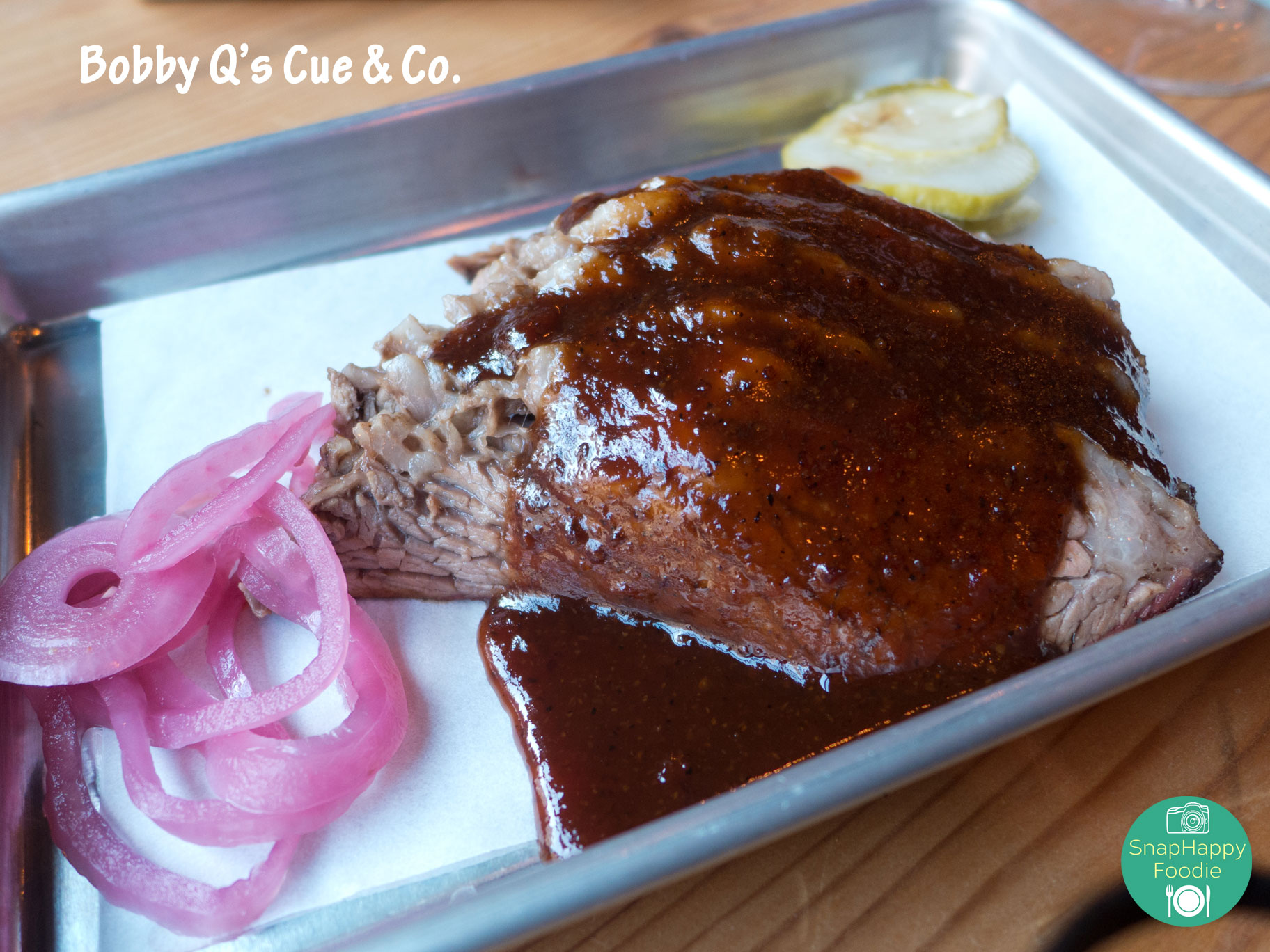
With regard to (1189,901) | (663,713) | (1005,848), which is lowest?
(1189,901)

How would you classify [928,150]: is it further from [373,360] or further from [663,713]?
[663,713]

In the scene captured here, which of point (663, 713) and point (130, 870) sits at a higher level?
point (130, 870)

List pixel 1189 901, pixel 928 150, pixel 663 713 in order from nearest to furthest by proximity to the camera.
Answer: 1. pixel 1189 901
2. pixel 663 713
3. pixel 928 150

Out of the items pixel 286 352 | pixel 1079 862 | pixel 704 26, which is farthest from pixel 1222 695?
pixel 704 26

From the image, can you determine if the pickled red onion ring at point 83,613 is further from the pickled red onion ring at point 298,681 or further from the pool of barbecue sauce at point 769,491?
the pool of barbecue sauce at point 769,491

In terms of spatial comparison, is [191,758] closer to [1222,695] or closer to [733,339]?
[733,339]

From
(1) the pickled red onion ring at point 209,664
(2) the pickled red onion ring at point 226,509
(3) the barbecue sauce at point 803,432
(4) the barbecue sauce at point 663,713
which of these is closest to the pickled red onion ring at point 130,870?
(1) the pickled red onion ring at point 209,664

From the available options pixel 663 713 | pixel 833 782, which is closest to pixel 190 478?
pixel 663 713
